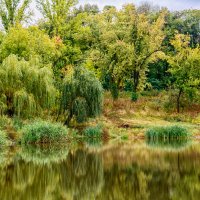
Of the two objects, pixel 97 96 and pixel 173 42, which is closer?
pixel 97 96

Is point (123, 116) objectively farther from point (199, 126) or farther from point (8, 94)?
point (8, 94)

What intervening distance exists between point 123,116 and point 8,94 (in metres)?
15.3

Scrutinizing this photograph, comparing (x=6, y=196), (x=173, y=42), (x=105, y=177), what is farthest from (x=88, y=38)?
(x=6, y=196)

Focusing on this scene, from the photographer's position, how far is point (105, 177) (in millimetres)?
19266

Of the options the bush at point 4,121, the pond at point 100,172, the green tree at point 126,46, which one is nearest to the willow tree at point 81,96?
the bush at point 4,121

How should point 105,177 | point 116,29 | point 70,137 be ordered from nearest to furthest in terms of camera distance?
1. point 105,177
2. point 70,137
3. point 116,29

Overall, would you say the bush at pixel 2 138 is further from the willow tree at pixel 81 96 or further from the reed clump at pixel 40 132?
the willow tree at pixel 81 96

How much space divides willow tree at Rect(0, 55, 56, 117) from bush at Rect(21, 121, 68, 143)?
1.71 meters

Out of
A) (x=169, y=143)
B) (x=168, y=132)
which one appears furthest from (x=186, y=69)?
(x=169, y=143)

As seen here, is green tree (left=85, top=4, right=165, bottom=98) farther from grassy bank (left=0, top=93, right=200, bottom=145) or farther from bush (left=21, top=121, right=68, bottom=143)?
bush (left=21, top=121, right=68, bottom=143)

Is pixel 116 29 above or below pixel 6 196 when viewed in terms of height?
above

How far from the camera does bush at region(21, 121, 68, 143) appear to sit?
30.3m

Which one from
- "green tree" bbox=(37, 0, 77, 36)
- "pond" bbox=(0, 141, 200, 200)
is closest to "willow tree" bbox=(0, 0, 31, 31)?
"green tree" bbox=(37, 0, 77, 36)

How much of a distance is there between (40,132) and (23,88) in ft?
11.8
